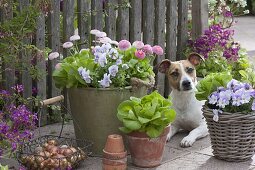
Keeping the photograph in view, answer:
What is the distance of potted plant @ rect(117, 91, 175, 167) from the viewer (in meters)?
4.02

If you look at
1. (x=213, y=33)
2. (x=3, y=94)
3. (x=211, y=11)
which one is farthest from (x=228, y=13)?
(x=3, y=94)

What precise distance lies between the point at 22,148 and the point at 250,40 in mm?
8239

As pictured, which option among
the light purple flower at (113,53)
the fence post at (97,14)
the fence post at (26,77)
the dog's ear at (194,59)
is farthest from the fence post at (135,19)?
the light purple flower at (113,53)

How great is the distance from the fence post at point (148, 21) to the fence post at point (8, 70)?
5.47ft

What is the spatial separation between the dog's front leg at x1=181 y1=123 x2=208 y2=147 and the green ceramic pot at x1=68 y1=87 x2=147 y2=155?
62 centimetres

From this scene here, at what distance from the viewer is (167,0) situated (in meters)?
6.24

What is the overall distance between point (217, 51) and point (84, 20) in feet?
5.76

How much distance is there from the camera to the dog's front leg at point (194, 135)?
4.71 metres

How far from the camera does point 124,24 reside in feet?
18.9

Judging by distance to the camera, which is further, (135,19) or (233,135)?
(135,19)

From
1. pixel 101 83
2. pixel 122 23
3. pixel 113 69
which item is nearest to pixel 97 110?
pixel 101 83

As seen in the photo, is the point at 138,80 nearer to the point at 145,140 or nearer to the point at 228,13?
the point at 145,140

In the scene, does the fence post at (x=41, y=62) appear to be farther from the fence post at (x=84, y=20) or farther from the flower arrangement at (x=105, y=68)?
the flower arrangement at (x=105, y=68)

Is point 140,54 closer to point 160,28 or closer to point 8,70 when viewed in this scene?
point 8,70
